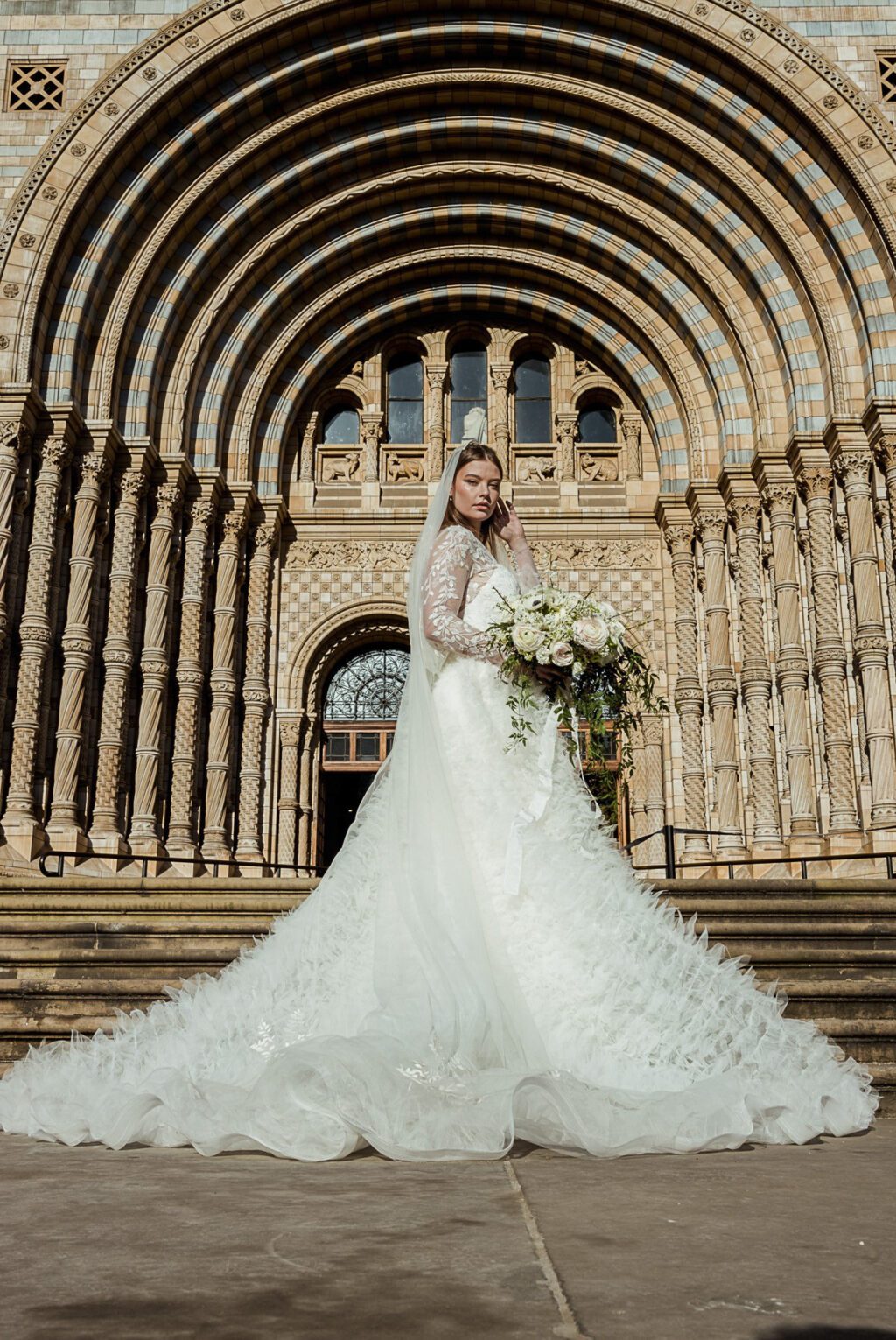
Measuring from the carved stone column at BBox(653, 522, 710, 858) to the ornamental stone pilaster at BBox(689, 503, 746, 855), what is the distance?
223 mm

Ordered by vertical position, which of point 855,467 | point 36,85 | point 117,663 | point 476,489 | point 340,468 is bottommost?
point 476,489

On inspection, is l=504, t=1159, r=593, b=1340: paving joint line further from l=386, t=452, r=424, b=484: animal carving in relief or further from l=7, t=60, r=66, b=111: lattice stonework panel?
l=386, t=452, r=424, b=484: animal carving in relief

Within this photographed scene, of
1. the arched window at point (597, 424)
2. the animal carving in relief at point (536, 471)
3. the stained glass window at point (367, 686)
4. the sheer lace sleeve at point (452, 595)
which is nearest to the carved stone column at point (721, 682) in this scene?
the animal carving in relief at point (536, 471)

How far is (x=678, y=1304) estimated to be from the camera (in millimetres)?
1614

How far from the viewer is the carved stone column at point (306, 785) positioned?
15.1m

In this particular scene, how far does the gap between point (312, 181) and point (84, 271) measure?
11.6ft

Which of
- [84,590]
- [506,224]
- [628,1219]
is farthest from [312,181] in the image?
[628,1219]

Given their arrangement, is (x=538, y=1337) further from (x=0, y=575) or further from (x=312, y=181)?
(x=312, y=181)

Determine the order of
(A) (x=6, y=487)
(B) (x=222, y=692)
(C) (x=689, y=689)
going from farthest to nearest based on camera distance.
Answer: (C) (x=689, y=689)
(B) (x=222, y=692)
(A) (x=6, y=487)

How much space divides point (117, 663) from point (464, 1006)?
414 inches

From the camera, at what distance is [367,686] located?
53.7 ft

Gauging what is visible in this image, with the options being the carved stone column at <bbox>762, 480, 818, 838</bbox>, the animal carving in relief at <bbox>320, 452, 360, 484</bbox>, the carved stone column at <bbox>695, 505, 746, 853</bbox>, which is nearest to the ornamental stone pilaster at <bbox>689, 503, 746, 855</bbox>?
the carved stone column at <bbox>695, 505, 746, 853</bbox>

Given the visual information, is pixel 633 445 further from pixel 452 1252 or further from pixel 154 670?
pixel 452 1252

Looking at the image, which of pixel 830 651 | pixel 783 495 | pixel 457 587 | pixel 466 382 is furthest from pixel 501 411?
pixel 457 587
